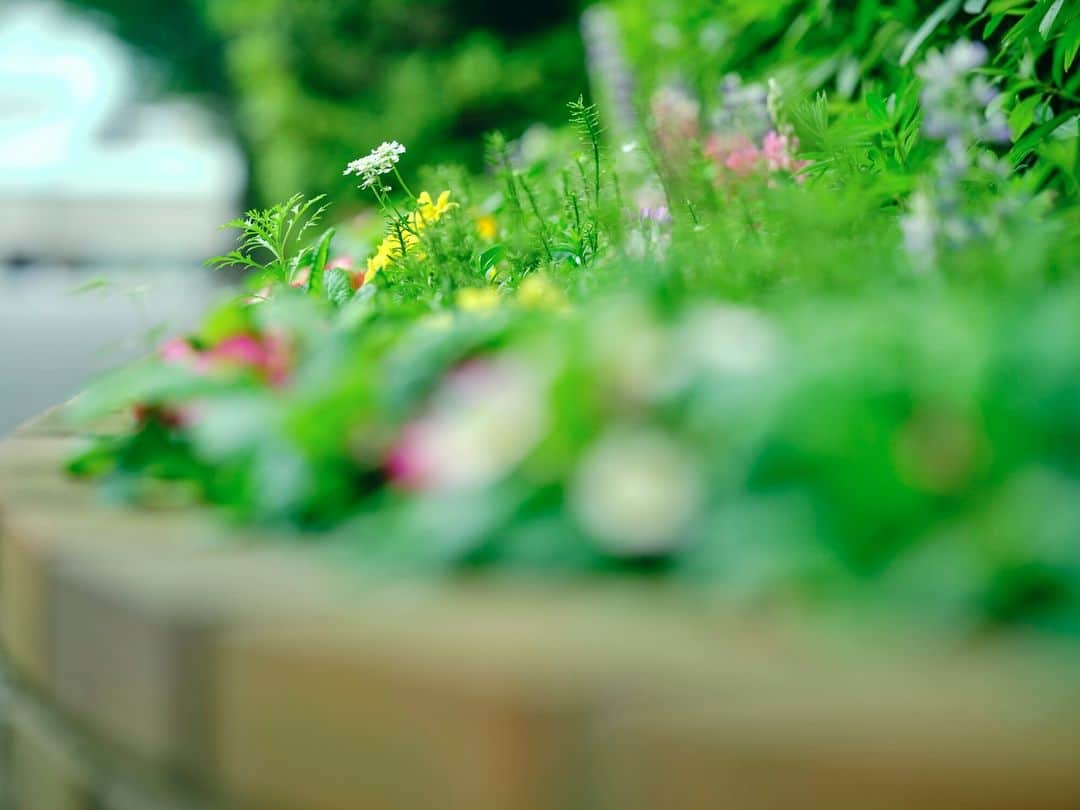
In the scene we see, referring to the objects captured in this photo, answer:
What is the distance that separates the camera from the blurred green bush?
11.0 m

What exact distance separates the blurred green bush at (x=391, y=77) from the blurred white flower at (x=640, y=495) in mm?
9800

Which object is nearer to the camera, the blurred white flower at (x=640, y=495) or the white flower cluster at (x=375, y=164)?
the blurred white flower at (x=640, y=495)

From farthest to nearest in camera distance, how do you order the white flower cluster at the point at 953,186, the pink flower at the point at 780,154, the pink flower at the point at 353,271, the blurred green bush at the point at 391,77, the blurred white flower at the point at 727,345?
1. the blurred green bush at the point at 391,77
2. the pink flower at the point at 780,154
3. the pink flower at the point at 353,271
4. the white flower cluster at the point at 953,186
5. the blurred white flower at the point at 727,345

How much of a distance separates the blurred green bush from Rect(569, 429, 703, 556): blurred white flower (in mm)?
9800

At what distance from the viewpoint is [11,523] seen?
4.16 ft

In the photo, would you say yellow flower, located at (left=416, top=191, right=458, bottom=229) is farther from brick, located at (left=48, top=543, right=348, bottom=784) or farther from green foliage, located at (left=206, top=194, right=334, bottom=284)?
brick, located at (left=48, top=543, right=348, bottom=784)

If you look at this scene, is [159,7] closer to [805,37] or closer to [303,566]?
[805,37]

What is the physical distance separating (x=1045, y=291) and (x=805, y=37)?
2403 millimetres

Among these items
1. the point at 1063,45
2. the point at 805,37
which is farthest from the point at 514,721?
the point at 805,37

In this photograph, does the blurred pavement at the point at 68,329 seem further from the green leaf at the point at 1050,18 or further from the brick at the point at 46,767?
the green leaf at the point at 1050,18

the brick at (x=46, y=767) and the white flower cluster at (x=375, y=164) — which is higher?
the white flower cluster at (x=375, y=164)

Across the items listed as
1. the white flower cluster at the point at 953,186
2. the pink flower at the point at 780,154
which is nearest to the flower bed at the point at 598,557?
the white flower cluster at the point at 953,186

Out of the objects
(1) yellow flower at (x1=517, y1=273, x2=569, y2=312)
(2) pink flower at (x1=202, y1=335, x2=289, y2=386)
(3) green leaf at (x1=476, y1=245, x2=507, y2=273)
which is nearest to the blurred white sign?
(3) green leaf at (x1=476, y1=245, x2=507, y2=273)

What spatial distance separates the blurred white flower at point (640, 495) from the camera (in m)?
0.98
